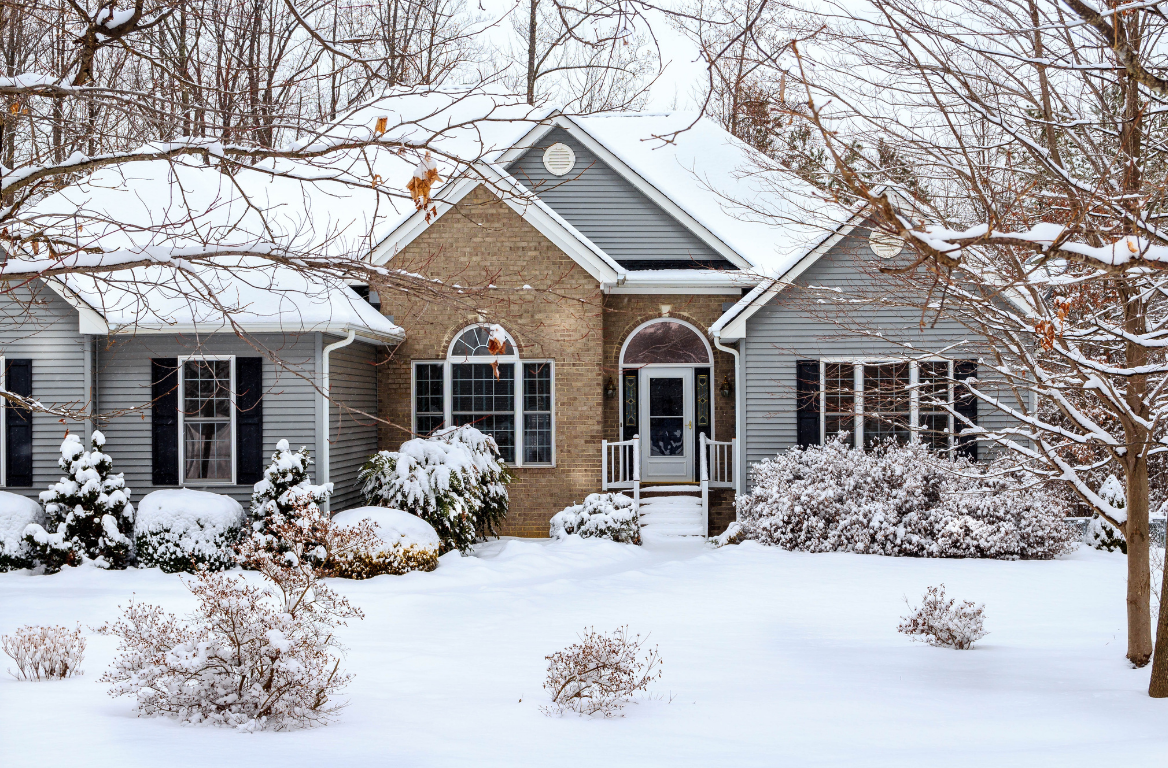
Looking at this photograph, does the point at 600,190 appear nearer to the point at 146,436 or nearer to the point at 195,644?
the point at 146,436

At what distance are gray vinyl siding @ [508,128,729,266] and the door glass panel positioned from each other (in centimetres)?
223

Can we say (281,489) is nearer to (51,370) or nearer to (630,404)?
(51,370)

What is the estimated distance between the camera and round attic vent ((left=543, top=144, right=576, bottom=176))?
17359 millimetres

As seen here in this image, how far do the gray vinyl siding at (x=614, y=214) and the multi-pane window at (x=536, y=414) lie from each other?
113 inches

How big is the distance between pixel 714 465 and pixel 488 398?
3.81 meters

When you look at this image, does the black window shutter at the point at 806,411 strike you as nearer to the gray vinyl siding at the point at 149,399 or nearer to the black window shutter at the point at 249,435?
the gray vinyl siding at the point at 149,399

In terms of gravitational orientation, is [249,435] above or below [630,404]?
below

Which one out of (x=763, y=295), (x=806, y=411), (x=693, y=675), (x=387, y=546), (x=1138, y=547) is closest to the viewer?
(x=1138, y=547)

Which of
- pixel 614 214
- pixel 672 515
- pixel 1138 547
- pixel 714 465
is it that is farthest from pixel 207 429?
pixel 1138 547

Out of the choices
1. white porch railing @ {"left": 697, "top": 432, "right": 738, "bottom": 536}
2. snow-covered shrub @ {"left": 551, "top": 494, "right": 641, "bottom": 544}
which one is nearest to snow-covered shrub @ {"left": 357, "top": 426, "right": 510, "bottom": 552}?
snow-covered shrub @ {"left": 551, "top": 494, "right": 641, "bottom": 544}

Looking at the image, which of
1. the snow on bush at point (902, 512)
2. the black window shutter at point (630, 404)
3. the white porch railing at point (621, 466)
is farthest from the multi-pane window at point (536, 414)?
the snow on bush at point (902, 512)

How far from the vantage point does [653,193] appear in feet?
56.2

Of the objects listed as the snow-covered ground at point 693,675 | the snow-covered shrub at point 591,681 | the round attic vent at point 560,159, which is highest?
the round attic vent at point 560,159

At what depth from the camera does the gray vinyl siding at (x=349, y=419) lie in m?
14.4
